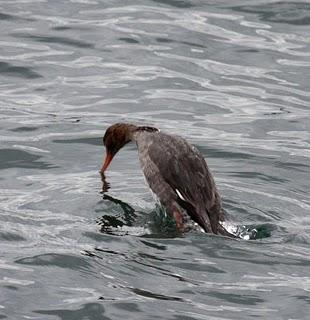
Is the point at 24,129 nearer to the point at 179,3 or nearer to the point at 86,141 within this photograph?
the point at 86,141

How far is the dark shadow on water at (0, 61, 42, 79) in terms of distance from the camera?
15930mm

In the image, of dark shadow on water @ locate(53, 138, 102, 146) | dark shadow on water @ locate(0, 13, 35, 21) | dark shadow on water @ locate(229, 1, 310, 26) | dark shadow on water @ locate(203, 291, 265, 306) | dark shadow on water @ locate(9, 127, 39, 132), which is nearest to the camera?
dark shadow on water @ locate(203, 291, 265, 306)

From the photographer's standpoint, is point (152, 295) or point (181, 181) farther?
point (181, 181)

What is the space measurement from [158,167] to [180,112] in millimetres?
3278

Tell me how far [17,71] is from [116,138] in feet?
11.8

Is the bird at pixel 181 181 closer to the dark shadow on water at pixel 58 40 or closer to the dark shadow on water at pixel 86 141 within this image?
the dark shadow on water at pixel 86 141

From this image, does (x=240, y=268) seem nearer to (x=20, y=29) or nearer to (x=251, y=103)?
(x=251, y=103)

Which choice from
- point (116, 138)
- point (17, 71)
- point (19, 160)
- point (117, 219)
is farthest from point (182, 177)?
point (17, 71)

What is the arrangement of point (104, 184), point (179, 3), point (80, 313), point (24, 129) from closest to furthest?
point (80, 313)
point (104, 184)
point (24, 129)
point (179, 3)

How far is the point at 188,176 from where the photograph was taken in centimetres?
1133

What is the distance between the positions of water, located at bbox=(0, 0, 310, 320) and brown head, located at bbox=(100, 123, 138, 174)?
203 millimetres

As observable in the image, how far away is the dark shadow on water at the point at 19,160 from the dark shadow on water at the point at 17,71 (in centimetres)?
298

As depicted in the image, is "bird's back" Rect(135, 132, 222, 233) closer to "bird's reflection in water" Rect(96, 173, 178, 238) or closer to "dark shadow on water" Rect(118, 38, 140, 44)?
"bird's reflection in water" Rect(96, 173, 178, 238)

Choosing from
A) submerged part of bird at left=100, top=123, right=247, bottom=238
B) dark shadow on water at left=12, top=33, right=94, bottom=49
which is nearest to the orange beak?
submerged part of bird at left=100, top=123, right=247, bottom=238
